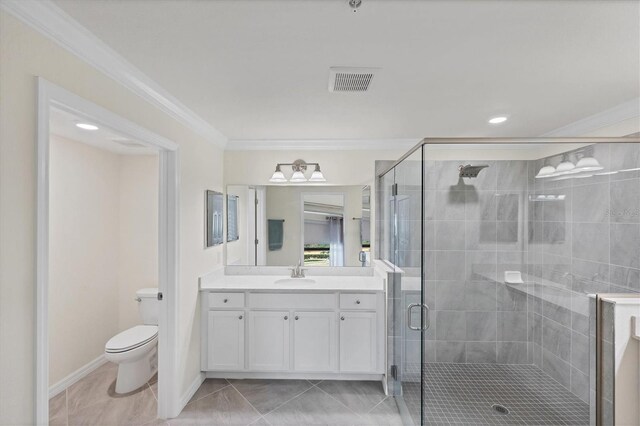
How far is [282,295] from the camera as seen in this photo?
2848mm

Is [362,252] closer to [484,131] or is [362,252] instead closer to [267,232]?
[267,232]

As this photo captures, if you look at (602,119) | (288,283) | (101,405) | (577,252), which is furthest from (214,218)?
(602,119)

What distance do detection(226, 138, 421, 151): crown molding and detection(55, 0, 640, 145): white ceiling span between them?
0.78m

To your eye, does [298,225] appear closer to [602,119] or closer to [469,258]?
[469,258]

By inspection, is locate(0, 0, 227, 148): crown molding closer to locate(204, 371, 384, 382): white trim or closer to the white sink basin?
the white sink basin

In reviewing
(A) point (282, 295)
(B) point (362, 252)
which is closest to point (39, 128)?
(A) point (282, 295)

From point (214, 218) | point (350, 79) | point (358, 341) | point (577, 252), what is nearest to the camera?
point (350, 79)

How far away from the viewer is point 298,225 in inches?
135

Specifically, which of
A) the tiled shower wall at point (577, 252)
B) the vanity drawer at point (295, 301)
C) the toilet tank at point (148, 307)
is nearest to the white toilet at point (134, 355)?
the toilet tank at point (148, 307)

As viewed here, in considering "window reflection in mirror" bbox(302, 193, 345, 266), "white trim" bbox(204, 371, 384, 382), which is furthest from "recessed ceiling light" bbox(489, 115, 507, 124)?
"white trim" bbox(204, 371, 384, 382)

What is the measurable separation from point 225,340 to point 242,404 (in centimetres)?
56

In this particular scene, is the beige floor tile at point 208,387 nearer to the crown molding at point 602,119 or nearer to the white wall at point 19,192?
A: the white wall at point 19,192

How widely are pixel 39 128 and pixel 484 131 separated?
3.20 metres

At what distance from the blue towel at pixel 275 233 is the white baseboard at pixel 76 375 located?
206cm
